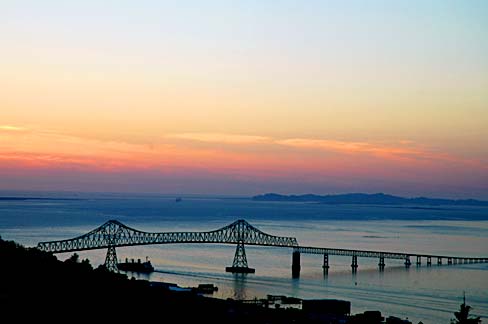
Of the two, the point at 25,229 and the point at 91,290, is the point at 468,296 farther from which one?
the point at 25,229

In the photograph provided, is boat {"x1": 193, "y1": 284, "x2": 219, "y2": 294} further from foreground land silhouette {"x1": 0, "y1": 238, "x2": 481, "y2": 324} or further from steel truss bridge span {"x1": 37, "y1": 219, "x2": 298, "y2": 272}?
steel truss bridge span {"x1": 37, "y1": 219, "x2": 298, "y2": 272}

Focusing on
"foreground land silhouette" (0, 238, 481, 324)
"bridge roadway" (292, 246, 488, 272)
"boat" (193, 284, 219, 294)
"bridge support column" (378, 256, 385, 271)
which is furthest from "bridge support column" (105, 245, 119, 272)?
"foreground land silhouette" (0, 238, 481, 324)

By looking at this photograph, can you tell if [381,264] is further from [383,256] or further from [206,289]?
[206,289]

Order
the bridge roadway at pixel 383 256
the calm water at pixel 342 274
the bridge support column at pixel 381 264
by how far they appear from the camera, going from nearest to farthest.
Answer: the calm water at pixel 342 274 < the bridge support column at pixel 381 264 < the bridge roadway at pixel 383 256

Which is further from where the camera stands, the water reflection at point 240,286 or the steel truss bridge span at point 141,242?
the steel truss bridge span at point 141,242

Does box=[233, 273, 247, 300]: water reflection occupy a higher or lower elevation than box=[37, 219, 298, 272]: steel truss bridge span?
lower

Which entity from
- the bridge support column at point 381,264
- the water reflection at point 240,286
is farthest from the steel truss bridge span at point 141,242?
the bridge support column at point 381,264

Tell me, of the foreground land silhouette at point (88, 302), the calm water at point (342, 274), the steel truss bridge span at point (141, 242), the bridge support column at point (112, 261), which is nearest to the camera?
the foreground land silhouette at point (88, 302)

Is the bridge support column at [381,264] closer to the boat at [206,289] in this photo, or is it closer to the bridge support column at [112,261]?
the boat at [206,289]
